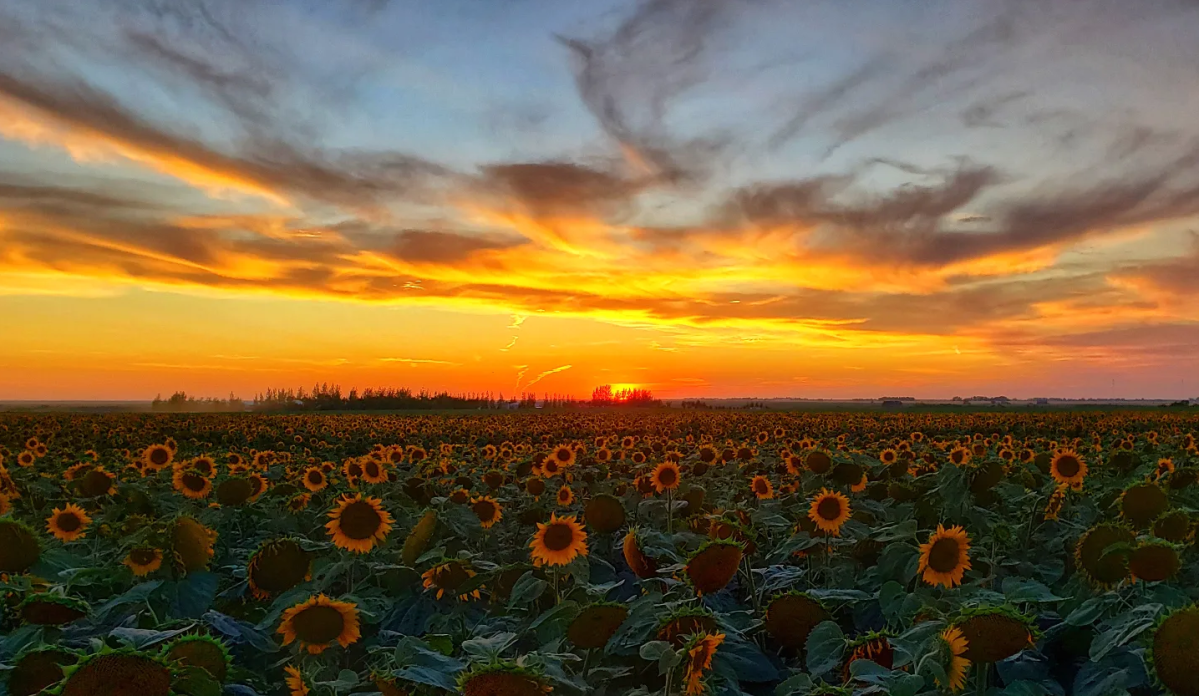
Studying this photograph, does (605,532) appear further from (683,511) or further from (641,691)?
(641,691)

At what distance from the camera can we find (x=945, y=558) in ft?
14.0

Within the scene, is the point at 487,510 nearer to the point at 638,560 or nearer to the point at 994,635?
the point at 638,560

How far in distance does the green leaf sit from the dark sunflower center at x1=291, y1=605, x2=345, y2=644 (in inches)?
76.4

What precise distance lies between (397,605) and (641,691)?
1832mm

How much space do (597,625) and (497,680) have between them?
1004 mm

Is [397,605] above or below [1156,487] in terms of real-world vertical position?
below

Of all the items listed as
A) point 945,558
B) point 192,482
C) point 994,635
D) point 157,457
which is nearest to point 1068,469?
point 945,558

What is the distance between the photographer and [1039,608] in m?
3.85

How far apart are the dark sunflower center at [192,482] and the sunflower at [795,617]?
20.1ft

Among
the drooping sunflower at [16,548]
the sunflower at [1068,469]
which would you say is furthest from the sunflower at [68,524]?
the sunflower at [1068,469]

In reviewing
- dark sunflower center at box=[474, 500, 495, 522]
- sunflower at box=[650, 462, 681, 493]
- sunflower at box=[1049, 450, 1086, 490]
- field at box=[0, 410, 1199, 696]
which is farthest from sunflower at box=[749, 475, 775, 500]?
dark sunflower center at box=[474, 500, 495, 522]

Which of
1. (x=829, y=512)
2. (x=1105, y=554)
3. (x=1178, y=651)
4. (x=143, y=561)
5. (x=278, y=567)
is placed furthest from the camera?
(x=829, y=512)

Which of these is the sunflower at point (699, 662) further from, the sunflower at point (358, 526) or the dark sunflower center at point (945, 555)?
the sunflower at point (358, 526)

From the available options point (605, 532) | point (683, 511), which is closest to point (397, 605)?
point (605, 532)
